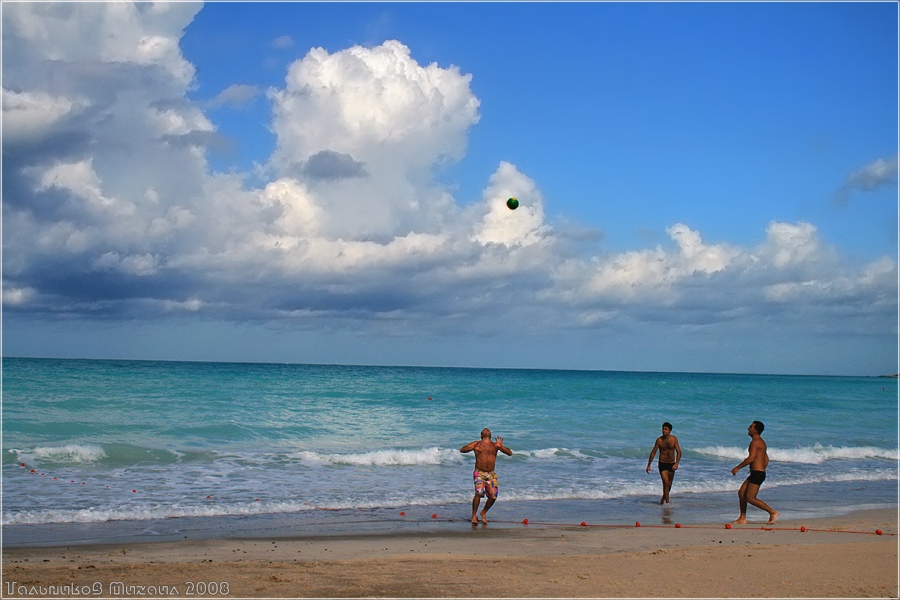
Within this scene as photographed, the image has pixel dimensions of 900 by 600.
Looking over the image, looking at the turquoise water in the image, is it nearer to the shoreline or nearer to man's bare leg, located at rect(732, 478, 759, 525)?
the shoreline

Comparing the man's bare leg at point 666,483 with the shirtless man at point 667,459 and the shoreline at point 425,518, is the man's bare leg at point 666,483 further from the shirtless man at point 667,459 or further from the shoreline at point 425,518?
the shoreline at point 425,518

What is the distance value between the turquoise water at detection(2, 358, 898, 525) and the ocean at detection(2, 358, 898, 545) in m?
0.07

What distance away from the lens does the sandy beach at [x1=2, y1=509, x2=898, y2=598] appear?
7.99 m

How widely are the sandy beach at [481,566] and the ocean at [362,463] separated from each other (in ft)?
4.12

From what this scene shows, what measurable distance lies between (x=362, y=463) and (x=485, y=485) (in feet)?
25.2

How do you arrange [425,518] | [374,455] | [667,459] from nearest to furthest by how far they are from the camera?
[425,518], [667,459], [374,455]

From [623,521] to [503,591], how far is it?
5708 millimetres

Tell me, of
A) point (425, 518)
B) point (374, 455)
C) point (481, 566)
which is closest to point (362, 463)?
point (374, 455)

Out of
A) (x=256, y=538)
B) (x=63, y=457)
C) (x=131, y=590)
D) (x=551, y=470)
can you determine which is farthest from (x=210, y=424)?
(x=131, y=590)

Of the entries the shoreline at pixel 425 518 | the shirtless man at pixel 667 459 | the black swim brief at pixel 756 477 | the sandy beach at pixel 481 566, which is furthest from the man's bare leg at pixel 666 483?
the sandy beach at pixel 481 566

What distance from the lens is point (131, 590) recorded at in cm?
782

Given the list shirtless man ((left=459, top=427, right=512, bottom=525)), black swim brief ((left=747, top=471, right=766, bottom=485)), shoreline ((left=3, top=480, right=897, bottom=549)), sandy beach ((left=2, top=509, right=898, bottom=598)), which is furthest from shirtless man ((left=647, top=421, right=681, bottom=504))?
shirtless man ((left=459, top=427, right=512, bottom=525))

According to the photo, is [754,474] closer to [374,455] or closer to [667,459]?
[667,459]

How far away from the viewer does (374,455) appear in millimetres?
20516
